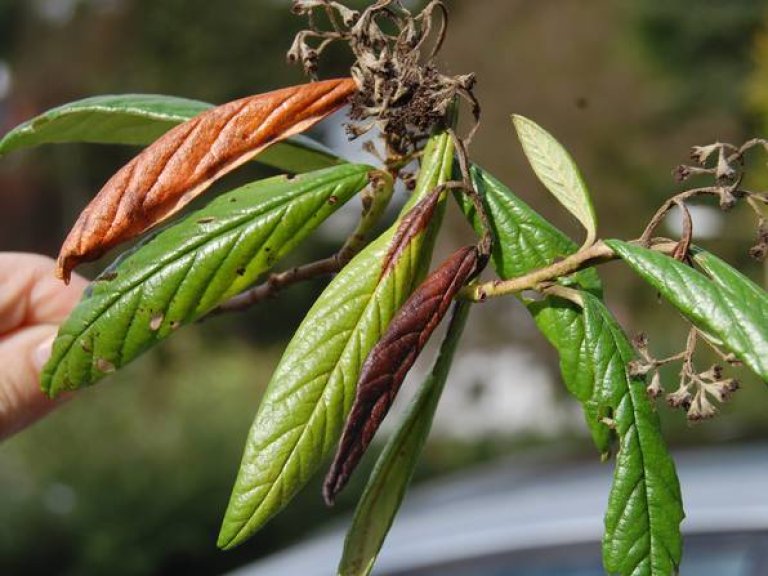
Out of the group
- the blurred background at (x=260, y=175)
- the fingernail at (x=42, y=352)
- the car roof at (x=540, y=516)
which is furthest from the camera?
the blurred background at (x=260, y=175)

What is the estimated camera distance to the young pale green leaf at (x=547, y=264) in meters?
0.89

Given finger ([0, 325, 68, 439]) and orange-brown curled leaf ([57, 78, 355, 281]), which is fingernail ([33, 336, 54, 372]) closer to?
finger ([0, 325, 68, 439])

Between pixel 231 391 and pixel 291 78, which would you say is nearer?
pixel 231 391

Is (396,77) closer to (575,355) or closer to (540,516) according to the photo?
(575,355)

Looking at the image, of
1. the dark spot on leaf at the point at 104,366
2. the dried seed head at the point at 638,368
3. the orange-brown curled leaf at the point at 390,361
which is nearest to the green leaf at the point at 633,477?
the dried seed head at the point at 638,368

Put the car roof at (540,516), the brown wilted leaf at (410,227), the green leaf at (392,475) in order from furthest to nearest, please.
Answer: the car roof at (540,516) → the green leaf at (392,475) → the brown wilted leaf at (410,227)

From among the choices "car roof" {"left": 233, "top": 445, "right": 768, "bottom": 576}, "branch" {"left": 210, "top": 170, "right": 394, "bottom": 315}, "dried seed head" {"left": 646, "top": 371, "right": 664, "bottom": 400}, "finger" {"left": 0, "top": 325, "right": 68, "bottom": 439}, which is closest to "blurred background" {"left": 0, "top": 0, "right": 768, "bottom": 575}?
"car roof" {"left": 233, "top": 445, "right": 768, "bottom": 576}

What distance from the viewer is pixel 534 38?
1014 centimetres

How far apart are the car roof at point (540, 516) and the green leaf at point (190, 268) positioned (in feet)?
9.02

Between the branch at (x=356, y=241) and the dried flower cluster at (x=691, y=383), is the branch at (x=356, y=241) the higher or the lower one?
the higher one

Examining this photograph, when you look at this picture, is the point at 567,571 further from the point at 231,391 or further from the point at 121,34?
the point at 121,34

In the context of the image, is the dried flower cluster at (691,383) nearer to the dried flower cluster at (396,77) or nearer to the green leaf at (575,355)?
the green leaf at (575,355)

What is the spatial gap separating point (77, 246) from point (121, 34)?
14992 mm

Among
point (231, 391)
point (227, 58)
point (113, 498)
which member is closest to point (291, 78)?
point (227, 58)
